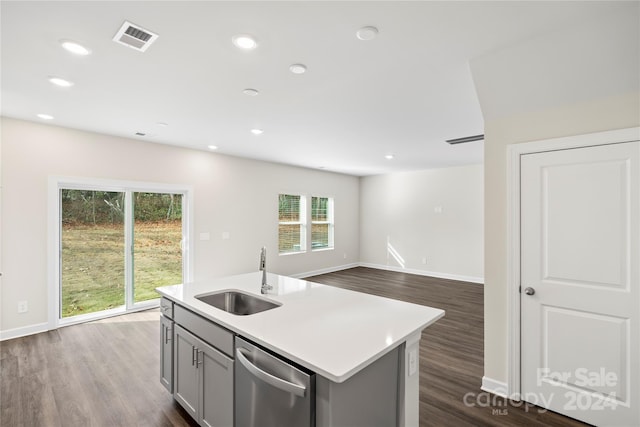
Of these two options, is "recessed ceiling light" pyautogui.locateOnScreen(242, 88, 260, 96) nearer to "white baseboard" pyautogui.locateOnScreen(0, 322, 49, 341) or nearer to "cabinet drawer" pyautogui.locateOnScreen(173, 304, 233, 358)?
"cabinet drawer" pyautogui.locateOnScreen(173, 304, 233, 358)

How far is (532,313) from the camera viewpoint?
234 cm

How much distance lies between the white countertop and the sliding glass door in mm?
2610

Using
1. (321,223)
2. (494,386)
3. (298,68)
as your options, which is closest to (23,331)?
(298,68)

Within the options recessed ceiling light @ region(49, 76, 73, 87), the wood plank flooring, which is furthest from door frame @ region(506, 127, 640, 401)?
recessed ceiling light @ region(49, 76, 73, 87)

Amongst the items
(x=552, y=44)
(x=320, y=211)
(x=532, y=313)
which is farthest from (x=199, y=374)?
(x=320, y=211)

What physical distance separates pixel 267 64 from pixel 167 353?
2.36 m

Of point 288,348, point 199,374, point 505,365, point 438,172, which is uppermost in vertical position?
point 438,172

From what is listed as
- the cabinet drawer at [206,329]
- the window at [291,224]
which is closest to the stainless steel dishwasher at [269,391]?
the cabinet drawer at [206,329]

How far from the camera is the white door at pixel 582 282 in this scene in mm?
1977

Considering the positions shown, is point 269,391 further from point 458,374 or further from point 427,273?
point 427,273

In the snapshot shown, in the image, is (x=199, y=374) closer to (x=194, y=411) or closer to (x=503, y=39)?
(x=194, y=411)

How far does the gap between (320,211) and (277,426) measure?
6.29 metres

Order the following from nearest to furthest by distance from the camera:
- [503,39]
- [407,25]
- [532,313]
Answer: [407,25] < [503,39] < [532,313]

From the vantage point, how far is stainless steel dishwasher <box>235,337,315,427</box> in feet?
4.27
